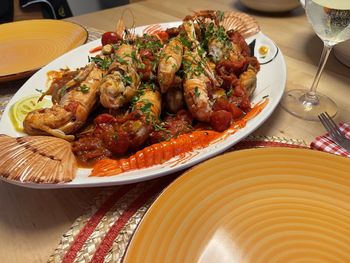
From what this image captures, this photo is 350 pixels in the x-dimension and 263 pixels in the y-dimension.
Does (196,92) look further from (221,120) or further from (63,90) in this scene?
(63,90)

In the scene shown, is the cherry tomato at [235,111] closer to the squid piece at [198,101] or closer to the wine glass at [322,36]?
the squid piece at [198,101]

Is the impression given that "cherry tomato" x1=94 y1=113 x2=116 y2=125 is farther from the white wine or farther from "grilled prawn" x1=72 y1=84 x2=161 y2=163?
the white wine

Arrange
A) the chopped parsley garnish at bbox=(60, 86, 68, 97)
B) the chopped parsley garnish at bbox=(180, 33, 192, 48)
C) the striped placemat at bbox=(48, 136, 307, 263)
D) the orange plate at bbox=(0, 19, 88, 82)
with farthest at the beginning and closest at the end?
the orange plate at bbox=(0, 19, 88, 82) → the chopped parsley garnish at bbox=(180, 33, 192, 48) → the chopped parsley garnish at bbox=(60, 86, 68, 97) → the striped placemat at bbox=(48, 136, 307, 263)

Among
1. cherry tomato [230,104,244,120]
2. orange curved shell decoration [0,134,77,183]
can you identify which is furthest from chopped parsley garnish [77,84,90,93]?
cherry tomato [230,104,244,120]

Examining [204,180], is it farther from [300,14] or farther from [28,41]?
[300,14]

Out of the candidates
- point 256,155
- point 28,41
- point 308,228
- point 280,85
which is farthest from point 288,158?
point 28,41

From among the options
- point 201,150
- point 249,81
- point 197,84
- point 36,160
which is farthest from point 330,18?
point 36,160

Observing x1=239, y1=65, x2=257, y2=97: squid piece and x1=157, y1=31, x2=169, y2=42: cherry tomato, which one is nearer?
x1=239, y1=65, x2=257, y2=97: squid piece
